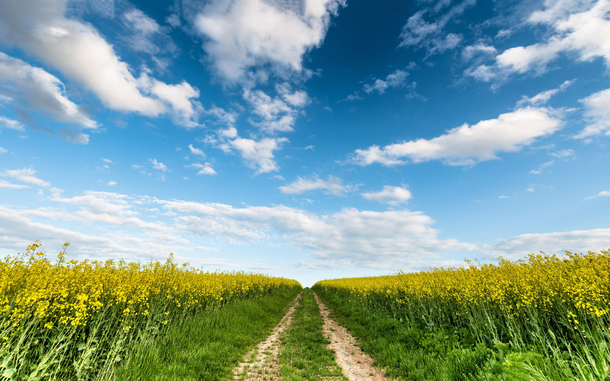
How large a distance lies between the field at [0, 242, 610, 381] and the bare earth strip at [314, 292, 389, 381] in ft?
0.52

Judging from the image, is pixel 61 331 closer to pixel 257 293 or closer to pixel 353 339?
pixel 353 339

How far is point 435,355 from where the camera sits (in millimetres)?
8047

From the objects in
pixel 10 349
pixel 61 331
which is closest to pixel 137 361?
pixel 61 331

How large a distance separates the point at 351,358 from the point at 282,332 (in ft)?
16.7

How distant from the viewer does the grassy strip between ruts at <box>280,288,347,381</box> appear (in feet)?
26.3

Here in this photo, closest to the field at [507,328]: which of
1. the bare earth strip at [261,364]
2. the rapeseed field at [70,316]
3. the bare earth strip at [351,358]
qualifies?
the bare earth strip at [351,358]

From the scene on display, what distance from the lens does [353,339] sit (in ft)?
39.9

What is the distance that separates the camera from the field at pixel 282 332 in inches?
216

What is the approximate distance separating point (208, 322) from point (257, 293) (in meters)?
14.7

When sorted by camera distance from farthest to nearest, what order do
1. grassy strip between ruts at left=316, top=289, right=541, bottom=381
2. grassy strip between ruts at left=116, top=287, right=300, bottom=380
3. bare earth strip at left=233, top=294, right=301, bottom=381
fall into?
1. bare earth strip at left=233, top=294, right=301, bottom=381
2. grassy strip between ruts at left=116, top=287, right=300, bottom=380
3. grassy strip between ruts at left=316, top=289, right=541, bottom=381

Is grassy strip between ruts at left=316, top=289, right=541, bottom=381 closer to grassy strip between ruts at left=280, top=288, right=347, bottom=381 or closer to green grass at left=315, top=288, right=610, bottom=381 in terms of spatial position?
green grass at left=315, top=288, right=610, bottom=381

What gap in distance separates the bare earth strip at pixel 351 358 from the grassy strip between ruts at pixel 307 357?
31cm

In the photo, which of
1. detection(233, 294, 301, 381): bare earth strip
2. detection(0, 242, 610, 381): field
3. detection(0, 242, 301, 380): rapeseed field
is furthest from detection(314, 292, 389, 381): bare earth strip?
detection(0, 242, 301, 380): rapeseed field

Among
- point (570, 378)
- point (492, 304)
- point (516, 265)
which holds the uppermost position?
point (516, 265)
